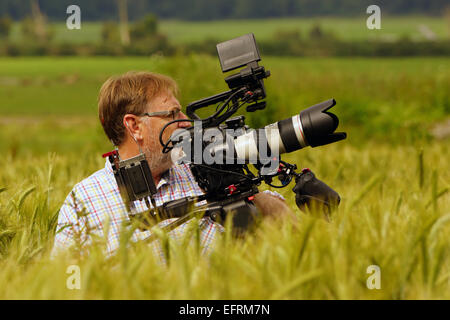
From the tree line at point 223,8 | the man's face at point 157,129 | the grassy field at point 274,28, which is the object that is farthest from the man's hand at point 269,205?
the tree line at point 223,8

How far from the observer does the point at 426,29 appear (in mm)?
66812

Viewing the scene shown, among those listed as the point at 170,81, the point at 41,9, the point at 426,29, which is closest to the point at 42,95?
the point at 170,81

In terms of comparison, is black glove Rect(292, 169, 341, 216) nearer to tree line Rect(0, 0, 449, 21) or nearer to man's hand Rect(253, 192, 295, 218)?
man's hand Rect(253, 192, 295, 218)

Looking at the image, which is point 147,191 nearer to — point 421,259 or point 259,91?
point 259,91

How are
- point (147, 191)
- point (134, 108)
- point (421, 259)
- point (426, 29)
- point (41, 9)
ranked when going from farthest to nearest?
point (41, 9), point (426, 29), point (134, 108), point (147, 191), point (421, 259)

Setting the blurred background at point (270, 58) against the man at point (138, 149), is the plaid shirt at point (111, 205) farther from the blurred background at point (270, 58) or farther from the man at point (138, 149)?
the blurred background at point (270, 58)

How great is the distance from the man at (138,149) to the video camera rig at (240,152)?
17 centimetres

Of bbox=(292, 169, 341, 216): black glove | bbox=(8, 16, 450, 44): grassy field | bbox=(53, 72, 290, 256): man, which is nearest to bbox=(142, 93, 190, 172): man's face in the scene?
bbox=(53, 72, 290, 256): man

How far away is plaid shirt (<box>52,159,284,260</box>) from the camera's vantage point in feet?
9.37

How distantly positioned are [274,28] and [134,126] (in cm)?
7532

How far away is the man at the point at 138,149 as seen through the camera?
2.99 meters

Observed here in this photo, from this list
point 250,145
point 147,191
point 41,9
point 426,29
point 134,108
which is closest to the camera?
point 250,145

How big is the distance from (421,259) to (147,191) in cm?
138

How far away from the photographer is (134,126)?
3174 mm
